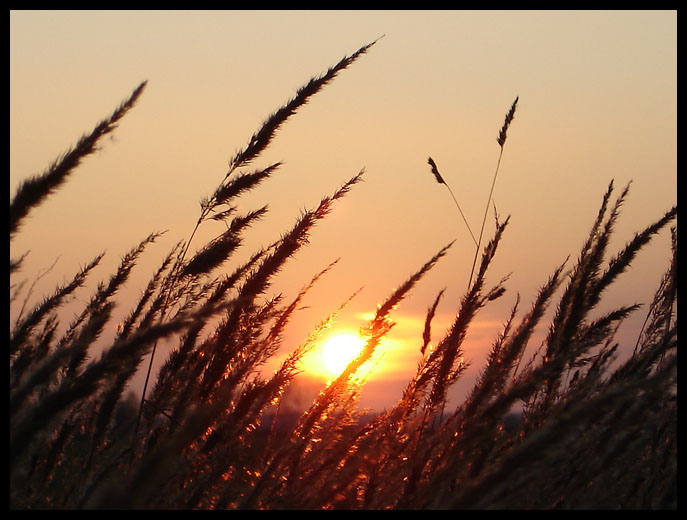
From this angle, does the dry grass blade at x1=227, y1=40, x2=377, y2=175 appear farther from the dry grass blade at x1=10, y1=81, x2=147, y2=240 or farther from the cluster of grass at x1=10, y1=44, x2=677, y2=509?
the dry grass blade at x1=10, y1=81, x2=147, y2=240

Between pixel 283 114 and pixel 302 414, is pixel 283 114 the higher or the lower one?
the higher one

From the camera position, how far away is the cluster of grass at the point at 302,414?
146 cm

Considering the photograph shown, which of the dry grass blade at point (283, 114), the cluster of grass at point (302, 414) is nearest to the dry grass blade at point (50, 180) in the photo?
the cluster of grass at point (302, 414)

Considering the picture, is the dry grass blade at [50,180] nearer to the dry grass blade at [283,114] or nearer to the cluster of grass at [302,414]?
the cluster of grass at [302,414]

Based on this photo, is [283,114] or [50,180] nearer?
[50,180]

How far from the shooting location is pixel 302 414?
2.26 metres

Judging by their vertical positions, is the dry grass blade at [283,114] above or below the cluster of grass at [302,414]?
above

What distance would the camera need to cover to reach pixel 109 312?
2324mm

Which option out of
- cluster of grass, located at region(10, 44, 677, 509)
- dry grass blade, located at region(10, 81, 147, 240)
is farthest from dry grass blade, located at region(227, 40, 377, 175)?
dry grass blade, located at region(10, 81, 147, 240)

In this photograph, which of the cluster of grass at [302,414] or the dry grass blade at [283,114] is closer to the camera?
the cluster of grass at [302,414]

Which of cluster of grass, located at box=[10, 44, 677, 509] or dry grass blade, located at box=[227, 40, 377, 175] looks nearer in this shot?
cluster of grass, located at box=[10, 44, 677, 509]

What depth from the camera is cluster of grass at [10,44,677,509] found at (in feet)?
4.79
